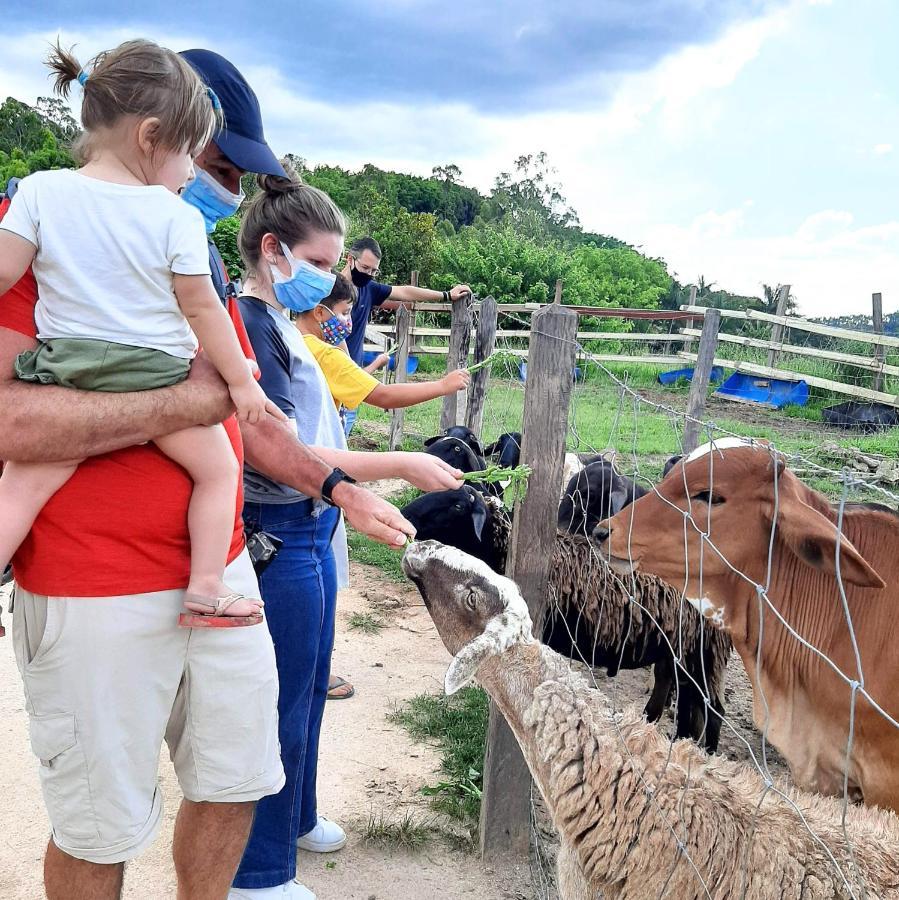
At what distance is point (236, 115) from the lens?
7.50ft

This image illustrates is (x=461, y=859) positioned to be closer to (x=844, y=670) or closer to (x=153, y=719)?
(x=844, y=670)

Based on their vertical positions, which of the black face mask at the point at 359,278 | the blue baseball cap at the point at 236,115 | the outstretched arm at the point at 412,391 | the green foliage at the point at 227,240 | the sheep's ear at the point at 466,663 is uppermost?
the green foliage at the point at 227,240

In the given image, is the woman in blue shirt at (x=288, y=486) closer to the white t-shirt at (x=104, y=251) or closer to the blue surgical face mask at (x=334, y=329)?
the white t-shirt at (x=104, y=251)

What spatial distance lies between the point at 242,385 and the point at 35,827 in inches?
99.7

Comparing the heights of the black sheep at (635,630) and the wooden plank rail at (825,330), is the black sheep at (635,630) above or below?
below

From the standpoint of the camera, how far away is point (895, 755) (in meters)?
2.61

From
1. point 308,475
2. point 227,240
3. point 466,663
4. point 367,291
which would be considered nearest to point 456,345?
point 367,291

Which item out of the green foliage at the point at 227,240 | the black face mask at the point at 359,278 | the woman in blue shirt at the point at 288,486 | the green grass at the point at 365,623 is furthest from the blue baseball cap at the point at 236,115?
the green foliage at the point at 227,240

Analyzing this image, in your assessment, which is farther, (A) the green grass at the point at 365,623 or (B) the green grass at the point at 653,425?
(B) the green grass at the point at 653,425

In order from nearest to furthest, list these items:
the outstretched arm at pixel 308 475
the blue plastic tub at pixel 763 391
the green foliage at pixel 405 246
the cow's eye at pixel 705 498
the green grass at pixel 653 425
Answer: the outstretched arm at pixel 308 475 < the cow's eye at pixel 705 498 < the green grass at pixel 653 425 < the blue plastic tub at pixel 763 391 < the green foliage at pixel 405 246

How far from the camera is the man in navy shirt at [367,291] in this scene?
6.10 m

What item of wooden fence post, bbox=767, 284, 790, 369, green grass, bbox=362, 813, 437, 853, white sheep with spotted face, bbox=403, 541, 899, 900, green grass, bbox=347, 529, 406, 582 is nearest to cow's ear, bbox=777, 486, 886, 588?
white sheep with spotted face, bbox=403, 541, 899, 900

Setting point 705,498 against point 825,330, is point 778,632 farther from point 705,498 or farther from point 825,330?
point 825,330

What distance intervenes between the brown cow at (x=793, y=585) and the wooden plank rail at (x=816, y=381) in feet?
33.8
